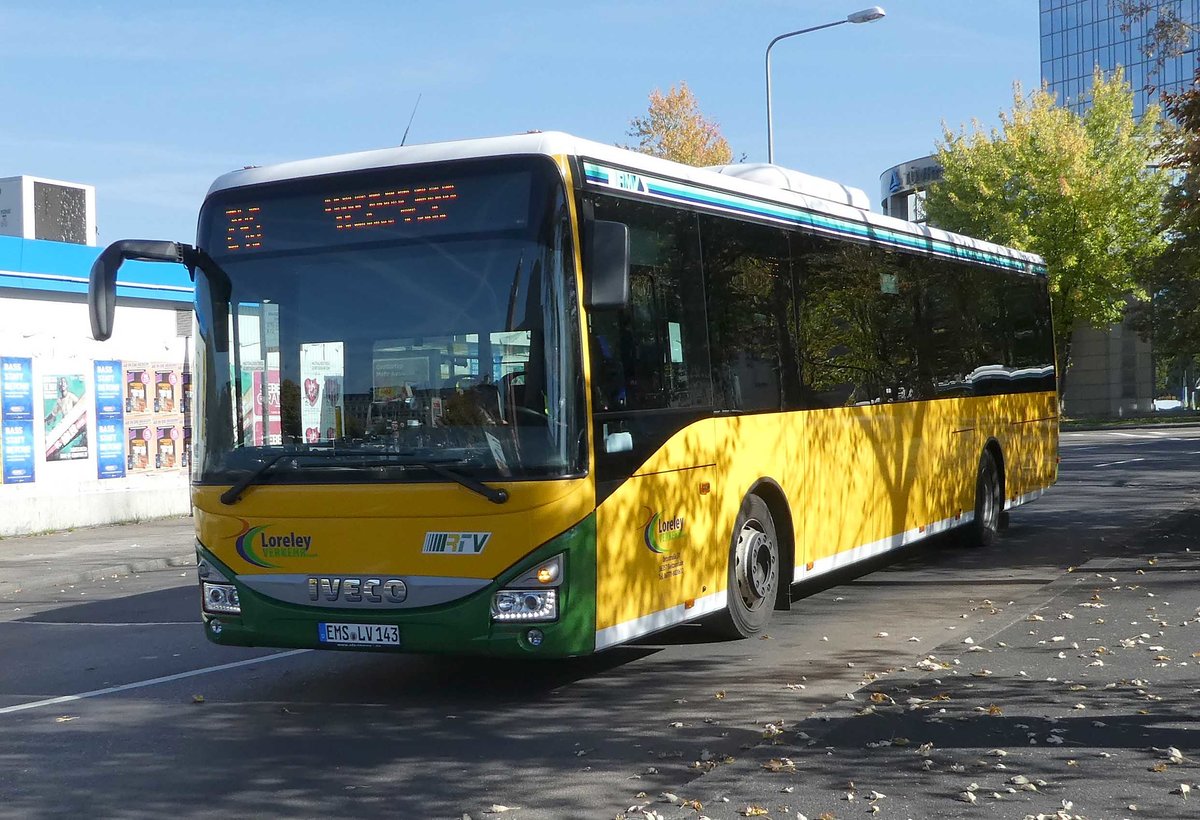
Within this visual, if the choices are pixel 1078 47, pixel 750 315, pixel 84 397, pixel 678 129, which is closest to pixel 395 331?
pixel 750 315

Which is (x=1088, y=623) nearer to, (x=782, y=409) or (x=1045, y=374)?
(x=782, y=409)

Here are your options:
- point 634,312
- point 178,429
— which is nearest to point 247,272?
point 634,312

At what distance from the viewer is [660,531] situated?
820 centimetres

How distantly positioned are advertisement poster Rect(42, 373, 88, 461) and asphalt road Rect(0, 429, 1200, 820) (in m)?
8.74

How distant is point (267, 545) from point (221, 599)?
487 millimetres

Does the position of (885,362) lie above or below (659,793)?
above

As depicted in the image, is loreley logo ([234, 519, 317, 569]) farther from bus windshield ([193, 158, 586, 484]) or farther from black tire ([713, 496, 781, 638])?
black tire ([713, 496, 781, 638])

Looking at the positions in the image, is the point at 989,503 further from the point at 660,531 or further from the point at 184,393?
the point at 184,393

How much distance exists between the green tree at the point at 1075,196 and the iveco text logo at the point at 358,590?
154ft

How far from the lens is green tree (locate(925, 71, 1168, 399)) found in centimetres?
5212

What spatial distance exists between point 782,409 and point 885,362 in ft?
7.61

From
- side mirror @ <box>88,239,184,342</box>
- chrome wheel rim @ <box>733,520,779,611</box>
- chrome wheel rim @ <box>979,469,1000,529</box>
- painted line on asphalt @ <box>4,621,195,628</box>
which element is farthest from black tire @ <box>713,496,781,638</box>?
chrome wheel rim @ <box>979,469,1000,529</box>

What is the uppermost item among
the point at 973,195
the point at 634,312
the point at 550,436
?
the point at 973,195

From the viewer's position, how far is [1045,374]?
16781 mm
